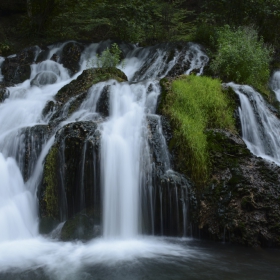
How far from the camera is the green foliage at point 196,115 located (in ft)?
20.1

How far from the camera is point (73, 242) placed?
5328 mm

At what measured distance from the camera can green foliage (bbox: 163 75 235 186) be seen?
611 centimetres

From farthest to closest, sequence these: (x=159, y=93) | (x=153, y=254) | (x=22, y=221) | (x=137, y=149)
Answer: (x=159, y=93), (x=137, y=149), (x=22, y=221), (x=153, y=254)

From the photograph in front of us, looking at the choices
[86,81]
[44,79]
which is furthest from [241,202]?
[44,79]

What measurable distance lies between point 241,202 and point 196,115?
209 cm

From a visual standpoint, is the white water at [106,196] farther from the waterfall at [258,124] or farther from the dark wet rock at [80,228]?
the waterfall at [258,124]

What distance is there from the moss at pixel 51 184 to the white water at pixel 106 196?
0.98 feet

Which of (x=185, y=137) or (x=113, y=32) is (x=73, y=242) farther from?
(x=113, y=32)

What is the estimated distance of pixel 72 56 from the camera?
13.3m

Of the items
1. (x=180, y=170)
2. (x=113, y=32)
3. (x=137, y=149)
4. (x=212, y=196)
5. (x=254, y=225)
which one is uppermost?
(x=113, y=32)

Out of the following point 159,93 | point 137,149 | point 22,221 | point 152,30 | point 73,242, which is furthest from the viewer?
point 152,30

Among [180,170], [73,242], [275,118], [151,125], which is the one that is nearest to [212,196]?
[180,170]

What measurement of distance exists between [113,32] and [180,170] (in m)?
11.7

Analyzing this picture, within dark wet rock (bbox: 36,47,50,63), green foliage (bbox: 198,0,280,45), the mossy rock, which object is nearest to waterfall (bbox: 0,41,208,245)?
the mossy rock
